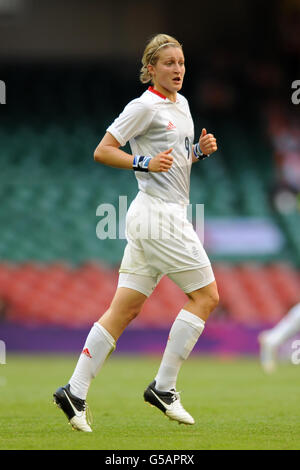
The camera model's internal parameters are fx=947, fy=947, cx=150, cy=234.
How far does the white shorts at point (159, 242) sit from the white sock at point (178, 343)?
0.24 metres

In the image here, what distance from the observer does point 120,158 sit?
5406 mm

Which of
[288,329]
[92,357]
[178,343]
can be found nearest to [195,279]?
[178,343]

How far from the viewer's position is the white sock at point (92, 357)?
18.2ft

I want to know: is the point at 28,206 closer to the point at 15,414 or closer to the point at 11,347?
the point at 11,347

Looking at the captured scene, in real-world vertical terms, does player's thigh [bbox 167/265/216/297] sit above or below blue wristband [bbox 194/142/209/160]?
below

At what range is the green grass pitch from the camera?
5.02 metres

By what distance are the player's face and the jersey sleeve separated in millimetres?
211

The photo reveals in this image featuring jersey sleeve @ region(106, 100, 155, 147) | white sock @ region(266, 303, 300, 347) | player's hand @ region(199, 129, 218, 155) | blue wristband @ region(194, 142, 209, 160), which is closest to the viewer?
jersey sleeve @ region(106, 100, 155, 147)

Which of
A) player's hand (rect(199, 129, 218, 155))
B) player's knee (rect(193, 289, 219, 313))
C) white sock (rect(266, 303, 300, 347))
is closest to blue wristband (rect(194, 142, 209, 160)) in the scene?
player's hand (rect(199, 129, 218, 155))

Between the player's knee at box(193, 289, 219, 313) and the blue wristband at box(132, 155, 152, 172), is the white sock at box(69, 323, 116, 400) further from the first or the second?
the blue wristband at box(132, 155, 152, 172)

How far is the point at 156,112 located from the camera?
559 cm

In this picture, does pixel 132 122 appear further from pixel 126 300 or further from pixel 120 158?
pixel 126 300

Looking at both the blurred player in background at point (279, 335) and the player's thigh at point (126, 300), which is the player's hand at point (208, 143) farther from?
the blurred player in background at point (279, 335)

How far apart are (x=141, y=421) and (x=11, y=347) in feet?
25.4
